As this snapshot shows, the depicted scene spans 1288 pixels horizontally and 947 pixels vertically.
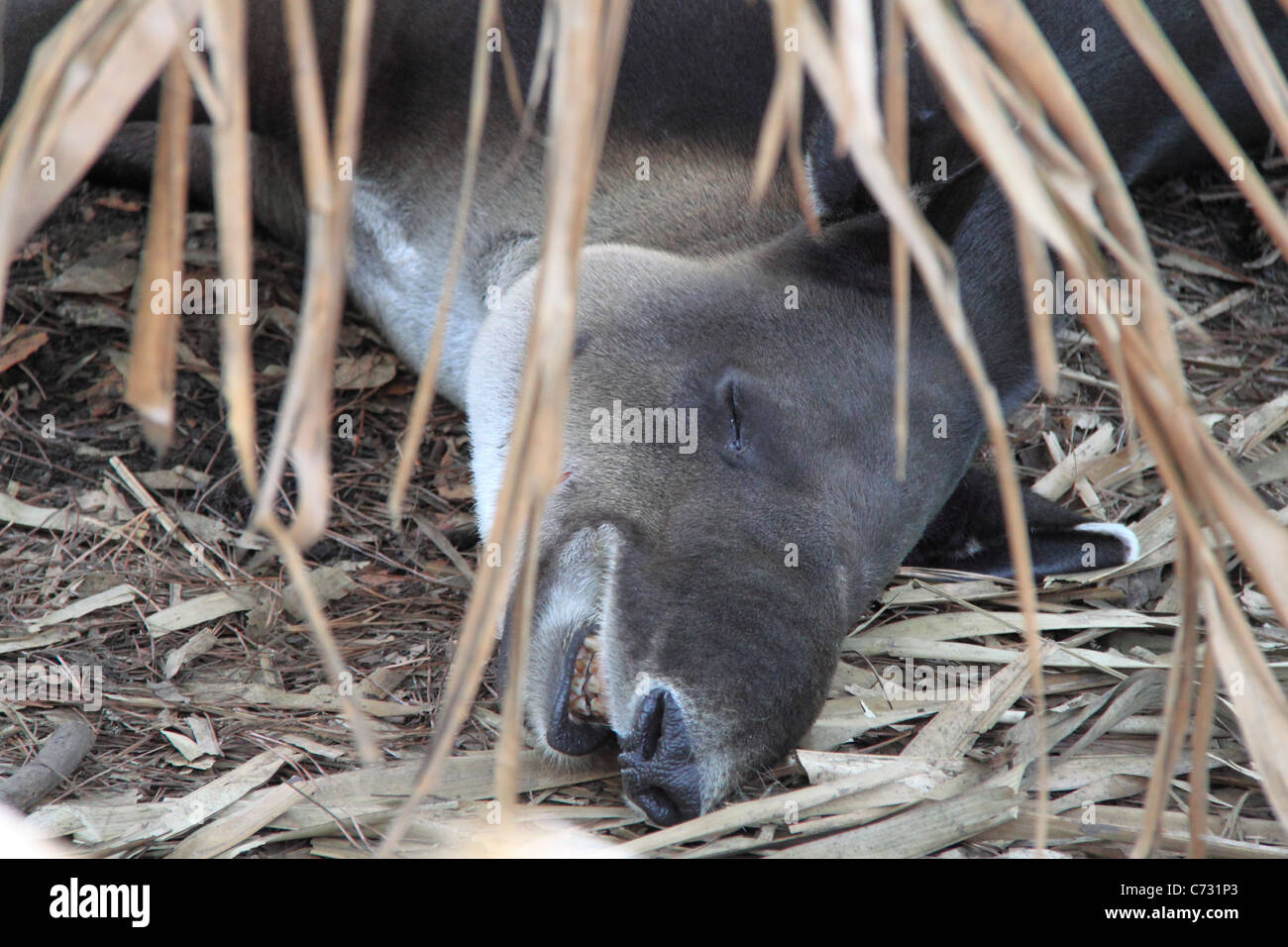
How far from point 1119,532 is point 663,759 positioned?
1.59 metres

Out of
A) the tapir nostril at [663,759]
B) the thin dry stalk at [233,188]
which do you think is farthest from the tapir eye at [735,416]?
the thin dry stalk at [233,188]

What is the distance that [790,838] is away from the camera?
2.59 m

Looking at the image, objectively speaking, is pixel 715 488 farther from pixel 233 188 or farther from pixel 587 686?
pixel 233 188

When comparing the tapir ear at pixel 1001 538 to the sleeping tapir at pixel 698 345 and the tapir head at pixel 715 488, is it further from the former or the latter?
the tapir head at pixel 715 488

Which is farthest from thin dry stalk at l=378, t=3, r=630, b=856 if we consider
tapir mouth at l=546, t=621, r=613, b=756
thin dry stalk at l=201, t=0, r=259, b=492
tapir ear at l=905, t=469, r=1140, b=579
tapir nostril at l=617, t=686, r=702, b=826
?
tapir ear at l=905, t=469, r=1140, b=579

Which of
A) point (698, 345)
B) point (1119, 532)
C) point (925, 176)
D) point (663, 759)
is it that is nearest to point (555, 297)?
point (663, 759)

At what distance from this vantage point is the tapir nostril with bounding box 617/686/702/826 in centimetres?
252

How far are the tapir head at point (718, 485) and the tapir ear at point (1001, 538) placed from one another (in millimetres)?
315

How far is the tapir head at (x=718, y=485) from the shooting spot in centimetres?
259

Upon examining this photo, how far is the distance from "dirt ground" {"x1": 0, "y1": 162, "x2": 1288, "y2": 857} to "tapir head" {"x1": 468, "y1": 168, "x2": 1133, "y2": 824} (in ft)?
0.74

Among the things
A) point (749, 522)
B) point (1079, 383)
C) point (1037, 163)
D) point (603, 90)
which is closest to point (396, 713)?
point (749, 522)

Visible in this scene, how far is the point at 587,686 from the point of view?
2807mm

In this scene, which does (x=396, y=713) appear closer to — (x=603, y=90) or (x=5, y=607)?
(x=5, y=607)

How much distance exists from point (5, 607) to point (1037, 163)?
2.75m
